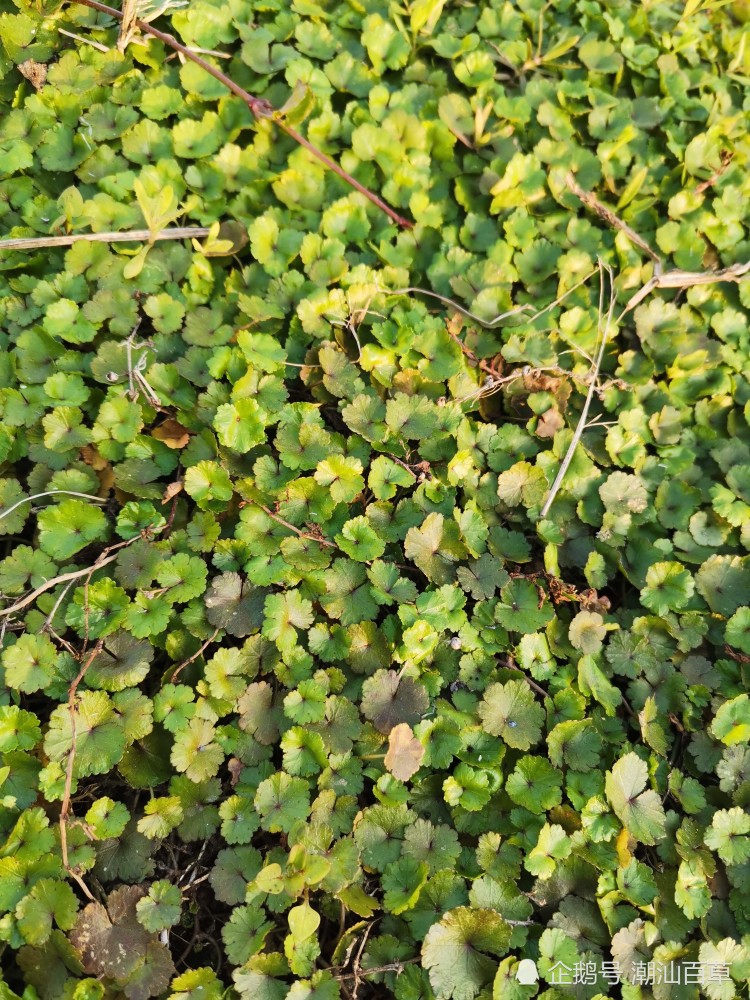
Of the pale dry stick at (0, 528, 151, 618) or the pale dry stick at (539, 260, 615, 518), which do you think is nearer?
the pale dry stick at (0, 528, 151, 618)

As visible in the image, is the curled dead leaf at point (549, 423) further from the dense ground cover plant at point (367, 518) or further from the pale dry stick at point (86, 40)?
the pale dry stick at point (86, 40)

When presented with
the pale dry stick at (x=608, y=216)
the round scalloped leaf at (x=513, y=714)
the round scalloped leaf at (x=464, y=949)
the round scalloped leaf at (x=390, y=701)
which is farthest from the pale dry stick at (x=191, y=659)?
the pale dry stick at (x=608, y=216)

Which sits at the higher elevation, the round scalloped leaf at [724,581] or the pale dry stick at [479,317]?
the pale dry stick at [479,317]

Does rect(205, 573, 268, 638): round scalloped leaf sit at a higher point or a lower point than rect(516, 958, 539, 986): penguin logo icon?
higher

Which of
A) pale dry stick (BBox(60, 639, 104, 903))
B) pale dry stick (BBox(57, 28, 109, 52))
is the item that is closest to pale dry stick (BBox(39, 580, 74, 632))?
pale dry stick (BBox(60, 639, 104, 903))

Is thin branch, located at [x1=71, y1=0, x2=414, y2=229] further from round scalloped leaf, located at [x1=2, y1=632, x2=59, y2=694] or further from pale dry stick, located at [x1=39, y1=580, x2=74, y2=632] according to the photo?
round scalloped leaf, located at [x1=2, y1=632, x2=59, y2=694]

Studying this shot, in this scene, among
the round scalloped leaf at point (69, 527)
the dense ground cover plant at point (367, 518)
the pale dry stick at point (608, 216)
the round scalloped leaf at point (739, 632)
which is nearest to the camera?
the dense ground cover plant at point (367, 518)

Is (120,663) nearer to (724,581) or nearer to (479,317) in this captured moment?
(479,317)

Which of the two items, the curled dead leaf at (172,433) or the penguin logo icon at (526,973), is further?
the curled dead leaf at (172,433)
